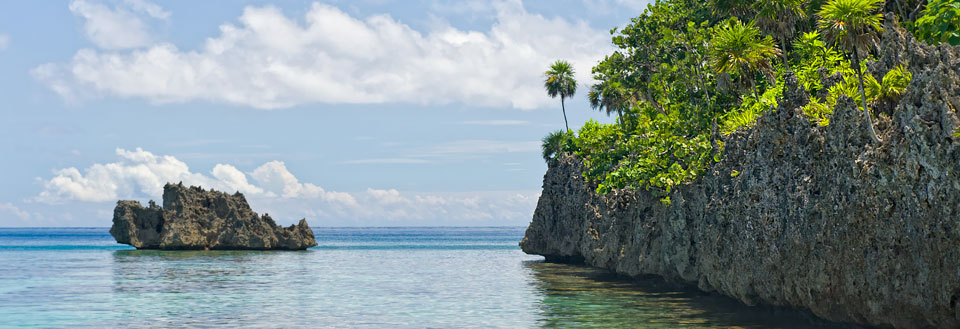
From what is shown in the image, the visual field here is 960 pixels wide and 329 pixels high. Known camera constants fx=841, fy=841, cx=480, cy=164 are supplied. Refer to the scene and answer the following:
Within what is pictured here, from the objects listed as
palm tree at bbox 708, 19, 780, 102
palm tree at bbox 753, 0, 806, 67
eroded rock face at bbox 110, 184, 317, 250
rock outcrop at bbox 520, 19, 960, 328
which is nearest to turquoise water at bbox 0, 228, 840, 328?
rock outcrop at bbox 520, 19, 960, 328

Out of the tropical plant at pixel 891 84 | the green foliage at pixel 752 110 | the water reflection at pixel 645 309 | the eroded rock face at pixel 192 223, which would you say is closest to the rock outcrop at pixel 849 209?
the tropical plant at pixel 891 84

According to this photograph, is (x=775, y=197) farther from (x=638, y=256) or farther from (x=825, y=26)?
(x=638, y=256)

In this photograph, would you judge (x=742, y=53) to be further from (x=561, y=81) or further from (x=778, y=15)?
(x=561, y=81)

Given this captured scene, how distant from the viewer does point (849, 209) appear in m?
19.2

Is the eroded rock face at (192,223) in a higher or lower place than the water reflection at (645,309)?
higher

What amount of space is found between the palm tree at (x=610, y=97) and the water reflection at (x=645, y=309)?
37.0 feet

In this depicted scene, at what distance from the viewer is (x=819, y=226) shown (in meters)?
20.7

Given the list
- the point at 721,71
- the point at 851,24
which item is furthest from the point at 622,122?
the point at 851,24

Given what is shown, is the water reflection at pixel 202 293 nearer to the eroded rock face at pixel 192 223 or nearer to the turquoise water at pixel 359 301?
the turquoise water at pixel 359 301

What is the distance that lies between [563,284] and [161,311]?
64.8ft

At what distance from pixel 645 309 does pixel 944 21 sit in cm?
1584

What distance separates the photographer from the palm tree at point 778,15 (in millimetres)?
27969

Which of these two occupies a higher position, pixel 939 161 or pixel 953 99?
pixel 953 99

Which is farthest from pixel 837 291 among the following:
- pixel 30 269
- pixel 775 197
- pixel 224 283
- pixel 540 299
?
pixel 30 269
